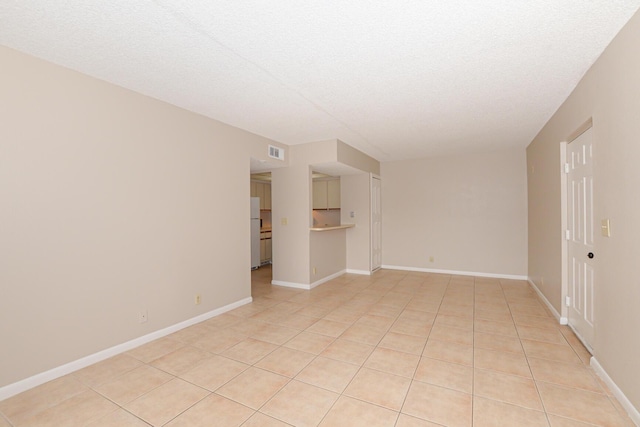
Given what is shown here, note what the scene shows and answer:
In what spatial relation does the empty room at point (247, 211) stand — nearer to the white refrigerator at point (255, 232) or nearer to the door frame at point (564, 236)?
the door frame at point (564, 236)

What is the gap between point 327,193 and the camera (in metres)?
7.26

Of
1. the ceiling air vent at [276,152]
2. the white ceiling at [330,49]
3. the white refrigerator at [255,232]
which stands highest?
the white ceiling at [330,49]

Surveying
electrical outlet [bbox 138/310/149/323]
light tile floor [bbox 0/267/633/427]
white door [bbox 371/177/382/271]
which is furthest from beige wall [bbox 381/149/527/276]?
electrical outlet [bbox 138/310/149/323]

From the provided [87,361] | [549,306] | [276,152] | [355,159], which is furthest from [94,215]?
[549,306]

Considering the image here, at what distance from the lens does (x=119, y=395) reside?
2100mm

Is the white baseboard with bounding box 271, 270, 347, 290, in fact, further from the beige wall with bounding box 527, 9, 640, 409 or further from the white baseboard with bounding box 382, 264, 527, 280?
the beige wall with bounding box 527, 9, 640, 409

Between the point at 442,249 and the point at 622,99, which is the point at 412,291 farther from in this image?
Answer: the point at 622,99

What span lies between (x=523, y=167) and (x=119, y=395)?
22.3ft

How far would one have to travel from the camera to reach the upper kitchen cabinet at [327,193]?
23.5ft

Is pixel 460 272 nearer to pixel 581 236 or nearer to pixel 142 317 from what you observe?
pixel 581 236

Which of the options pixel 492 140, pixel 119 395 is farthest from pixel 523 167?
pixel 119 395

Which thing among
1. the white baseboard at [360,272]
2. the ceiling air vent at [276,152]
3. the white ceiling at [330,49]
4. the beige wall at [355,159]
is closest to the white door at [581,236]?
the white ceiling at [330,49]

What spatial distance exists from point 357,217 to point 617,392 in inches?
185

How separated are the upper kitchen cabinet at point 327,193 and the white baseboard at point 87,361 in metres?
4.19
